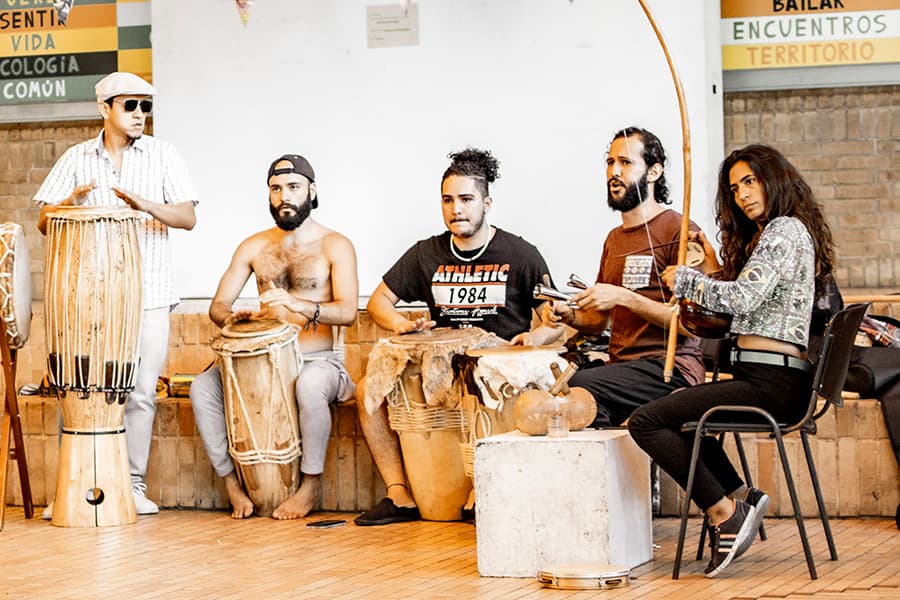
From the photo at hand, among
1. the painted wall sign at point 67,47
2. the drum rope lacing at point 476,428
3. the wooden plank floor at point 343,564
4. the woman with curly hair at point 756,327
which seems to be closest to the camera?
the wooden plank floor at point 343,564

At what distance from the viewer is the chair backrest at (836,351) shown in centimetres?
428

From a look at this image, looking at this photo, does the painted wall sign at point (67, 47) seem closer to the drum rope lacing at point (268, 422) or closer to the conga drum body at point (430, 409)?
the drum rope lacing at point (268, 422)

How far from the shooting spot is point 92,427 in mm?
5570

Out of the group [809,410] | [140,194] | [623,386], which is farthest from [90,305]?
[809,410]

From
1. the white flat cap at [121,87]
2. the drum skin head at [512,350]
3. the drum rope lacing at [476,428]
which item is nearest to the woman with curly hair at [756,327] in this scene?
the drum skin head at [512,350]

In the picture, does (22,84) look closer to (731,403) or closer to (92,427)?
(92,427)

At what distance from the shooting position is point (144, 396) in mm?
5855

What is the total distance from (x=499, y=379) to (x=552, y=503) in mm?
717

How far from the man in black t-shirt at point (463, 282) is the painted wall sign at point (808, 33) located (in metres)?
2.33

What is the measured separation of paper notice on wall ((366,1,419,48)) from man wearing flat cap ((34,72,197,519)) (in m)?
1.73

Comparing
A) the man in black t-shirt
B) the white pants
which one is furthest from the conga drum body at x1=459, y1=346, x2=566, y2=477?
the white pants

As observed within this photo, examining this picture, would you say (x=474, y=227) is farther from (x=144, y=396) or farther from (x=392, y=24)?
(x=392, y=24)

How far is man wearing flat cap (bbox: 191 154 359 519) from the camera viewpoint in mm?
5691

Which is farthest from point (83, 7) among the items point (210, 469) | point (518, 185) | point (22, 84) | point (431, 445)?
point (431, 445)
